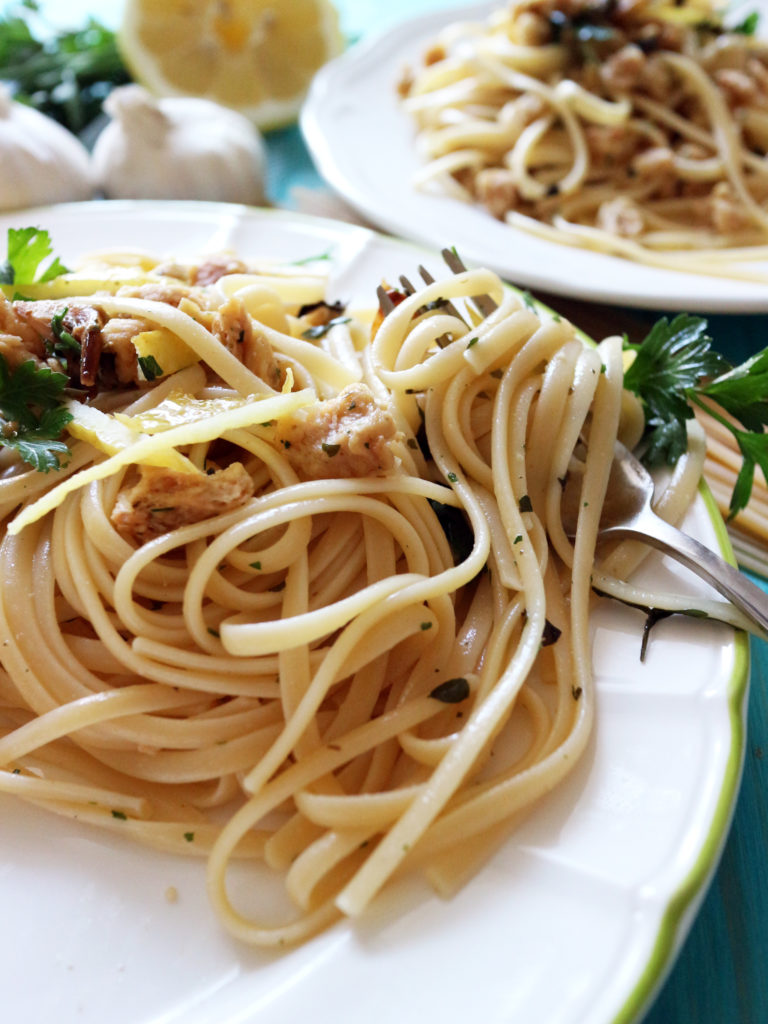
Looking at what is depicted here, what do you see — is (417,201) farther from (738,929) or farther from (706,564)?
(738,929)

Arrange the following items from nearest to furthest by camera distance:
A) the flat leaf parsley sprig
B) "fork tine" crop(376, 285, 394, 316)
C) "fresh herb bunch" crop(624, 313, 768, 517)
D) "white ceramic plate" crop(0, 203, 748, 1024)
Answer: "white ceramic plate" crop(0, 203, 748, 1024)
the flat leaf parsley sprig
"fresh herb bunch" crop(624, 313, 768, 517)
"fork tine" crop(376, 285, 394, 316)

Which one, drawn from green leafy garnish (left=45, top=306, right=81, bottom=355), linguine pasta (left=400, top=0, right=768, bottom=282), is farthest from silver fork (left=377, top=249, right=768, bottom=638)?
linguine pasta (left=400, top=0, right=768, bottom=282)

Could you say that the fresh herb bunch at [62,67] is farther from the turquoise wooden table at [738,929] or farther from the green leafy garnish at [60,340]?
the turquoise wooden table at [738,929]

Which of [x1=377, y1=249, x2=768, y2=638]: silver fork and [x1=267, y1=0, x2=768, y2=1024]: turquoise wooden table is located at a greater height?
[x1=377, y1=249, x2=768, y2=638]: silver fork

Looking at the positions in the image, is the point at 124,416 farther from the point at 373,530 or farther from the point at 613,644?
the point at 613,644

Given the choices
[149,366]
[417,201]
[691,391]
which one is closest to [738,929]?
[691,391]

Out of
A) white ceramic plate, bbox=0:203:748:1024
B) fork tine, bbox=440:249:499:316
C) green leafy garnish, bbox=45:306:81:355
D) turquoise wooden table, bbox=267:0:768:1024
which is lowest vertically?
turquoise wooden table, bbox=267:0:768:1024

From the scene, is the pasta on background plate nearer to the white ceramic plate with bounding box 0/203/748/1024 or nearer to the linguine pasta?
the white ceramic plate with bounding box 0/203/748/1024
